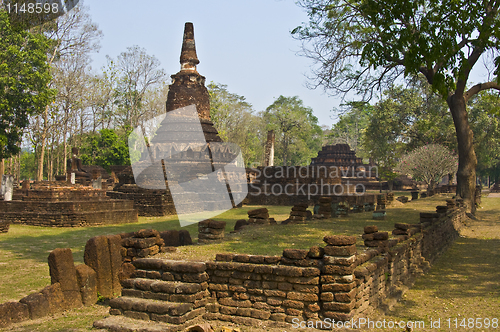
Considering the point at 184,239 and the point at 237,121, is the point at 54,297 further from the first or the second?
the point at 237,121

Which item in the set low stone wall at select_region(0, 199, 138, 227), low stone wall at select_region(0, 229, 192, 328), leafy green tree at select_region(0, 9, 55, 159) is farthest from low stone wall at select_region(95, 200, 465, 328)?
leafy green tree at select_region(0, 9, 55, 159)

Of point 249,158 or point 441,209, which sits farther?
point 249,158

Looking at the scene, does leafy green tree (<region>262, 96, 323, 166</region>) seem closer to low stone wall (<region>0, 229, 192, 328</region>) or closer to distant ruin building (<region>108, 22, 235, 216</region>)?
distant ruin building (<region>108, 22, 235, 216</region>)

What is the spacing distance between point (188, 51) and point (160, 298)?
2129 cm

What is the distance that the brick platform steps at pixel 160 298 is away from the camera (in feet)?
15.9

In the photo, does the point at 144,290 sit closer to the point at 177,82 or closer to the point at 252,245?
the point at 252,245

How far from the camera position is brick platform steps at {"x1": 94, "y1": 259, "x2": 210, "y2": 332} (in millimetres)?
4859

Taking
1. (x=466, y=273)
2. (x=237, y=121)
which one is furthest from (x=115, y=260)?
(x=237, y=121)

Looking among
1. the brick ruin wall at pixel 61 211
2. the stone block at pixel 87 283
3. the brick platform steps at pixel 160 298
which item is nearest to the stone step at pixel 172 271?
the brick platform steps at pixel 160 298

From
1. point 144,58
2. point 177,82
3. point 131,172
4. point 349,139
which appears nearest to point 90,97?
point 144,58

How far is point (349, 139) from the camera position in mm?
82125

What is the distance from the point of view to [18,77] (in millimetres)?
23125

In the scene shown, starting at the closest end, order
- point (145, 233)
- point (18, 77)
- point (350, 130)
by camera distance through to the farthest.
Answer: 1. point (145, 233)
2. point (18, 77)
3. point (350, 130)

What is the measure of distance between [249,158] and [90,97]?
21036mm
